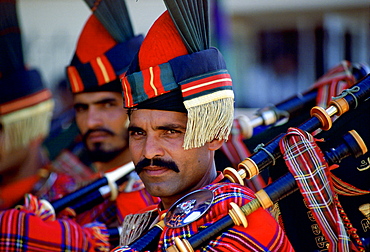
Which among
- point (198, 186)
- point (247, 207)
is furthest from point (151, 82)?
point (247, 207)

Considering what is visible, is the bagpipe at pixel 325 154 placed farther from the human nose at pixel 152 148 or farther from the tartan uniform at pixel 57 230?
the tartan uniform at pixel 57 230

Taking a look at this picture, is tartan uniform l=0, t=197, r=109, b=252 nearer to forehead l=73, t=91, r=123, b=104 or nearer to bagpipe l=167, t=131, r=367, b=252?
forehead l=73, t=91, r=123, b=104

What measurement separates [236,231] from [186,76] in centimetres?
55

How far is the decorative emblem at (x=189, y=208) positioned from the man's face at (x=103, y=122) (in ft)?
4.41

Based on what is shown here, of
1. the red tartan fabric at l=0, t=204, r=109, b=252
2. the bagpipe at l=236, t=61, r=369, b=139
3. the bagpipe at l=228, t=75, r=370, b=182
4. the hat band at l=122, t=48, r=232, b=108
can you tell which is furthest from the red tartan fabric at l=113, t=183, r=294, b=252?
the bagpipe at l=236, t=61, r=369, b=139

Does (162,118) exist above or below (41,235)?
above

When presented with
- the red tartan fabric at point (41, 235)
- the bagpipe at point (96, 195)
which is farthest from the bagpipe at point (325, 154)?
the bagpipe at point (96, 195)

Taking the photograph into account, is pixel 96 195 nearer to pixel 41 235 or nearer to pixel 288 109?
pixel 41 235

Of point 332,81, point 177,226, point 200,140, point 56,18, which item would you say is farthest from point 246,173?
point 56,18

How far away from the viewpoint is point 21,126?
4020 mm

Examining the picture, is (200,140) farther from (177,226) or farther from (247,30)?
(247,30)

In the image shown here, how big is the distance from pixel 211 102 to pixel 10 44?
2407 mm

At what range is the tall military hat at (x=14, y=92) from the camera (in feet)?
13.0

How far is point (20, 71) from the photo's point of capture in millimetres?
4062
